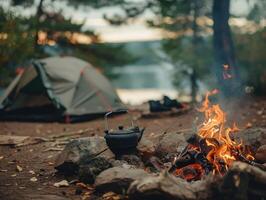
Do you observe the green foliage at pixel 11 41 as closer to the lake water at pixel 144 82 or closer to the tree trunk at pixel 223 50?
the tree trunk at pixel 223 50

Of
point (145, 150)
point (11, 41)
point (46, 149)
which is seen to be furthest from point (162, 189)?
point (11, 41)

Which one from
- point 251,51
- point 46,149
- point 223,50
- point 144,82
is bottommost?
point 144,82

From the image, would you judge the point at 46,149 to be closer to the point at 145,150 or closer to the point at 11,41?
the point at 145,150

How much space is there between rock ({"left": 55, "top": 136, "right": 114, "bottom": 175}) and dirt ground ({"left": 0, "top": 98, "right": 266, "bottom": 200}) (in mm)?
225

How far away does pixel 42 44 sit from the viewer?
20828 millimetres

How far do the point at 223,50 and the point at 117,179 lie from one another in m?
9.47

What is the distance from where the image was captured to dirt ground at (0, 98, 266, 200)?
21.2 feet

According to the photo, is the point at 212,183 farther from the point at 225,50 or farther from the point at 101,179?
the point at 225,50

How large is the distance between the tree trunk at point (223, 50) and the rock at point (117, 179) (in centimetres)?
870

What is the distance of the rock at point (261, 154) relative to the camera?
6.88 metres

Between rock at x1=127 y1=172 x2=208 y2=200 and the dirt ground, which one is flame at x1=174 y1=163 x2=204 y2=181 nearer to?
rock at x1=127 y1=172 x2=208 y2=200

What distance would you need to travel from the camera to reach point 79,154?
7.12 meters

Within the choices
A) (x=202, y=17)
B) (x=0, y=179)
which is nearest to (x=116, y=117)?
(x=0, y=179)

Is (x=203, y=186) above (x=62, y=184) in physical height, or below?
above
